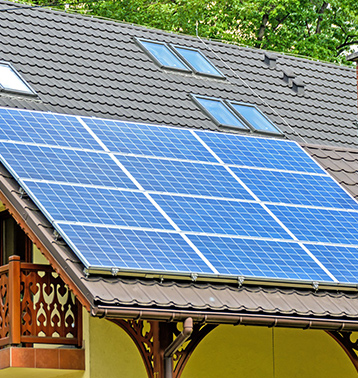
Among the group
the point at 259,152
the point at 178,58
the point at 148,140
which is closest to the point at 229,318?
the point at 148,140

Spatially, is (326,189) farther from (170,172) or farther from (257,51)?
(257,51)

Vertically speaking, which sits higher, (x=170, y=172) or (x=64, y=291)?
(x=170, y=172)

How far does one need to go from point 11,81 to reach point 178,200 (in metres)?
4.42

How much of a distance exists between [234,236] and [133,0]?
19.6 m

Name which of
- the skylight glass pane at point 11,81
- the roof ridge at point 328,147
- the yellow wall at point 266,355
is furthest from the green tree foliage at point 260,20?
the yellow wall at point 266,355

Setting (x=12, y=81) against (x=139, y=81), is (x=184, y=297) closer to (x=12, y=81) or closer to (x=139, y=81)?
(x=12, y=81)

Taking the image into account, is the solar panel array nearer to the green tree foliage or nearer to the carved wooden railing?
the carved wooden railing

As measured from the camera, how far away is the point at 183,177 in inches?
628

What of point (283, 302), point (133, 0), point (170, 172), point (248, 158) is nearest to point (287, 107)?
point (248, 158)

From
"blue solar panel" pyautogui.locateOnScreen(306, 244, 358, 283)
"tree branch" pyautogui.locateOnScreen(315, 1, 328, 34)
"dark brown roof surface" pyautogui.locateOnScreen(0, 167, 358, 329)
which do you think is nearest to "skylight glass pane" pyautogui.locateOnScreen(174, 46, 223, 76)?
"blue solar panel" pyautogui.locateOnScreen(306, 244, 358, 283)

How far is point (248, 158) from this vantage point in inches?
686

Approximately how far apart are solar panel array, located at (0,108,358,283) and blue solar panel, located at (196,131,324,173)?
36mm

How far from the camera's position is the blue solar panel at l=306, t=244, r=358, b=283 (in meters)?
15.0

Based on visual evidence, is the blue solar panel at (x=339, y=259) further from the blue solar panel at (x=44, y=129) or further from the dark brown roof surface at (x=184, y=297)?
the blue solar panel at (x=44, y=129)
